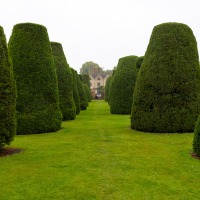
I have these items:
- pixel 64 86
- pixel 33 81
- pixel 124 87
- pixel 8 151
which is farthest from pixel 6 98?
pixel 124 87

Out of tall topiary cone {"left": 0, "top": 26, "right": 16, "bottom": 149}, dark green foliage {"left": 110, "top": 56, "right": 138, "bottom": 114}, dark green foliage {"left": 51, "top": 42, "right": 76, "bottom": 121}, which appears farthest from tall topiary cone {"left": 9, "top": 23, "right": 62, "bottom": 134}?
dark green foliage {"left": 110, "top": 56, "right": 138, "bottom": 114}

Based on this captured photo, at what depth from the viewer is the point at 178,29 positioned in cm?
1620

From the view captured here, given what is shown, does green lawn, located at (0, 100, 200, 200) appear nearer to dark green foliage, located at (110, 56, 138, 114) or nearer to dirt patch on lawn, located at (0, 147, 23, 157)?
dirt patch on lawn, located at (0, 147, 23, 157)

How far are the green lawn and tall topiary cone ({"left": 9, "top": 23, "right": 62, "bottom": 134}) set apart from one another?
2633 millimetres

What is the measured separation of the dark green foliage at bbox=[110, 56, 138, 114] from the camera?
27875 mm

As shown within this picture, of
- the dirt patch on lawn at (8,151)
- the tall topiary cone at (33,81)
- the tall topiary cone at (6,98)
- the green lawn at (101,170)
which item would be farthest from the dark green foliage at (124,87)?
the tall topiary cone at (6,98)

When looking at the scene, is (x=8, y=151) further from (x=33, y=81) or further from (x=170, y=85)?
(x=170, y=85)

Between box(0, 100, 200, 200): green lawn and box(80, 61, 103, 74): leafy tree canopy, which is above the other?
box(80, 61, 103, 74): leafy tree canopy

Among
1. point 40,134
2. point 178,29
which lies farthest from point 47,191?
point 178,29

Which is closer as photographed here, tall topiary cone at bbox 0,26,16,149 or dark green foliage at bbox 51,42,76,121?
tall topiary cone at bbox 0,26,16,149

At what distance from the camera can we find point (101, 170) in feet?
27.1

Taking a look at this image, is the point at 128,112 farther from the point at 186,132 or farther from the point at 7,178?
the point at 7,178

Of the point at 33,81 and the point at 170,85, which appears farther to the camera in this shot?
the point at 33,81

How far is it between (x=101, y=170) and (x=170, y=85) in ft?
28.0
